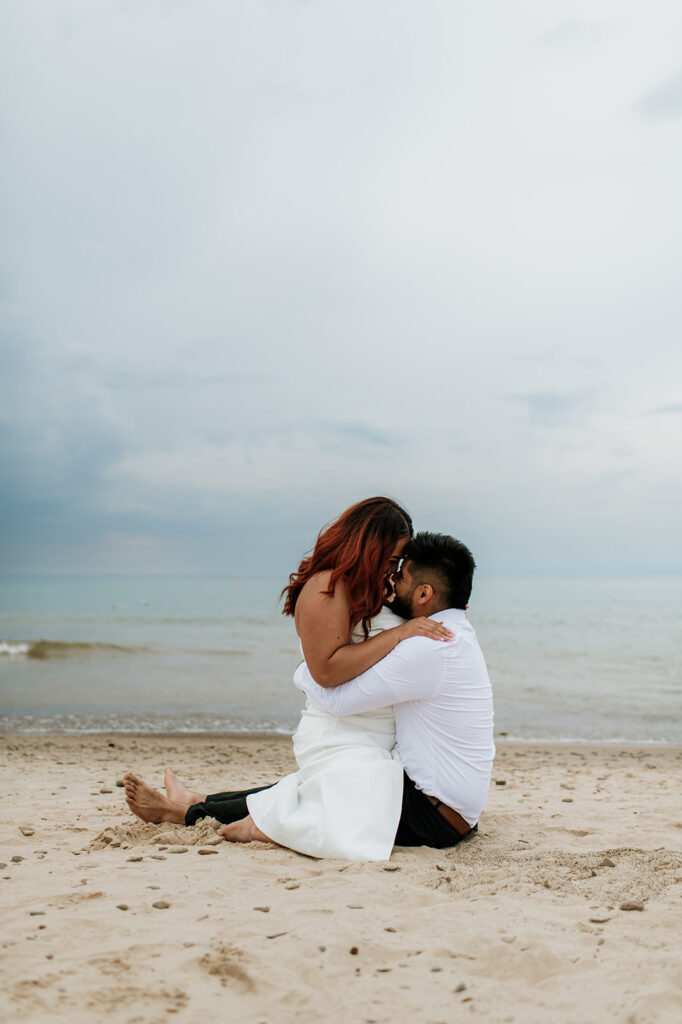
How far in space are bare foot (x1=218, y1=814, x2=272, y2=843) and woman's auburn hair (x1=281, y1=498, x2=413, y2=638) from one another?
1.20 m

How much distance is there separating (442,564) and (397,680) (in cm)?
67

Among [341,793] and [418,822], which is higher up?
[341,793]

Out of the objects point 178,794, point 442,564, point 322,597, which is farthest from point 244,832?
point 442,564

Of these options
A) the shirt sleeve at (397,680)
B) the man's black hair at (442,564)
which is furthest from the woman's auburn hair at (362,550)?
the shirt sleeve at (397,680)

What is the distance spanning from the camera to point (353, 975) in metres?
2.66

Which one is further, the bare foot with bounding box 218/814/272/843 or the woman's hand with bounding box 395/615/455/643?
the bare foot with bounding box 218/814/272/843

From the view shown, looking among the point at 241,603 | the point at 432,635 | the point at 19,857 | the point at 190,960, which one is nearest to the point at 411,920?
the point at 190,960

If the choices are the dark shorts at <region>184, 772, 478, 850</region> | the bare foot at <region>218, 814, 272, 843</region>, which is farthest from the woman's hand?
the bare foot at <region>218, 814, 272, 843</region>

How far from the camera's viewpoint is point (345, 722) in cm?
425

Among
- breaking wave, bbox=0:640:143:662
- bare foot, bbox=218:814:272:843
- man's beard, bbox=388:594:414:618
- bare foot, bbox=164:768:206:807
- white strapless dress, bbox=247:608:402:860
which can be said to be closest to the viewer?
white strapless dress, bbox=247:608:402:860

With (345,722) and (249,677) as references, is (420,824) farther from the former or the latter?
(249,677)

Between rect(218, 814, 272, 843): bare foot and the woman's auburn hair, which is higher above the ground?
the woman's auburn hair

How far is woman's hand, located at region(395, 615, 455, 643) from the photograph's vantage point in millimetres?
4047

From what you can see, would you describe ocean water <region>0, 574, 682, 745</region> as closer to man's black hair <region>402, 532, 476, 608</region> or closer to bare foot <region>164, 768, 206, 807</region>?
bare foot <region>164, 768, 206, 807</region>
